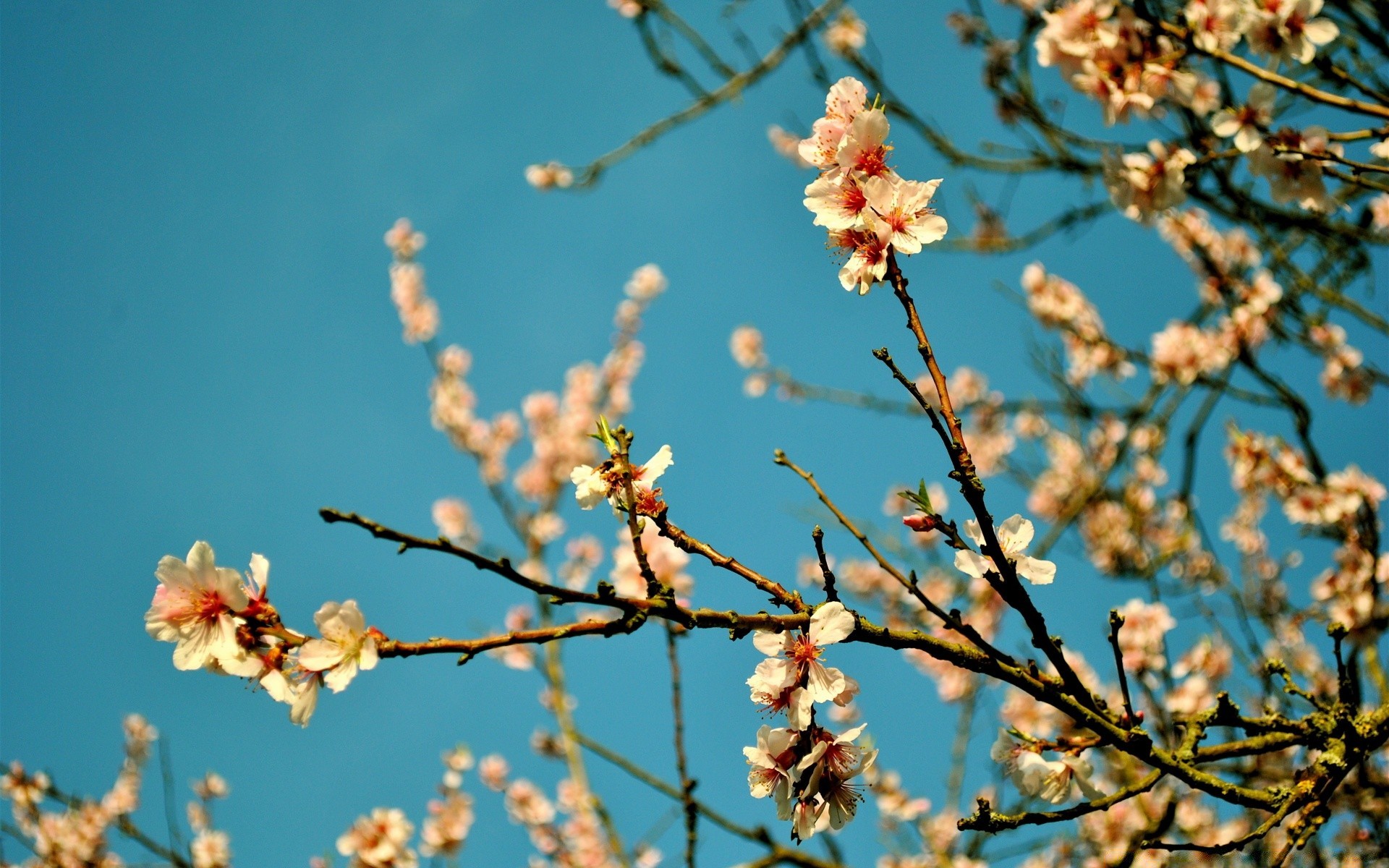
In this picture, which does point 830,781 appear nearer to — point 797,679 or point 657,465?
point 797,679

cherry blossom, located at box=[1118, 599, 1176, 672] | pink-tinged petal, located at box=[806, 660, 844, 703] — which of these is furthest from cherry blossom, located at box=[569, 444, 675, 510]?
cherry blossom, located at box=[1118, 599, 1176, 672]

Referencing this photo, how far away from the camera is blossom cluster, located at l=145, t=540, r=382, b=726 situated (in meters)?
1.37

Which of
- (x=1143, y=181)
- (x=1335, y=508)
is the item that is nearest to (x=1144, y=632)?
(x=1335, y=508)

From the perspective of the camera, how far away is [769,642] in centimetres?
139

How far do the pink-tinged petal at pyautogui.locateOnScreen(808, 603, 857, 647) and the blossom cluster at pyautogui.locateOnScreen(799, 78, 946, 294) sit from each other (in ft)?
2.02

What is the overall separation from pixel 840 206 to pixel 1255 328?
5.25 metres

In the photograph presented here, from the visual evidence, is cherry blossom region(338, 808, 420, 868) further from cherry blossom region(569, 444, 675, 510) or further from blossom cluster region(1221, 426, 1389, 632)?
blossom cluster region(1221, 426, 1389, 632)

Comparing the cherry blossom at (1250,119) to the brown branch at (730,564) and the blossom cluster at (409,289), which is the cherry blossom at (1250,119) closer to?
the brown branch at (730,564)

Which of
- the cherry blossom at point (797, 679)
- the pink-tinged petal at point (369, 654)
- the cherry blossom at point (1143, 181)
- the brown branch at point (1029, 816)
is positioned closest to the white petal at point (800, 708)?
the cherry blossom at point (797, 679)

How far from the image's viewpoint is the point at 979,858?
4.95 metres

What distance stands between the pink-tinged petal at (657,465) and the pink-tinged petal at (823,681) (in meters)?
0.44

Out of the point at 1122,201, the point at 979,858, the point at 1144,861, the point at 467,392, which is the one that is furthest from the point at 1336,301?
the point at 467,392

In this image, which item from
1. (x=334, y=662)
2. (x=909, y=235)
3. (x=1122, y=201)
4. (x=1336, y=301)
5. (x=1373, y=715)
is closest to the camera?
(x=334, y=662)

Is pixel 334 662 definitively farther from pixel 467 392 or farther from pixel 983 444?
pixel 983 444
